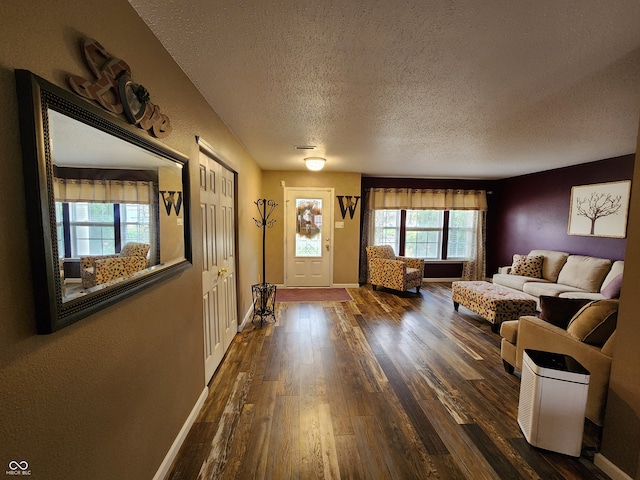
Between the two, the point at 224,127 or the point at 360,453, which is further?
the point at 224,127

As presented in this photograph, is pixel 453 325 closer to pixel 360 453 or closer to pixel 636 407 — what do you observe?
pixel 636 407

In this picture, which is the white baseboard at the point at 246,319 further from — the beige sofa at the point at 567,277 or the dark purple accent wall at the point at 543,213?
the dark purple accent wall at the point at 543,213

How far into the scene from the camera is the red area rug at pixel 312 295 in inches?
187

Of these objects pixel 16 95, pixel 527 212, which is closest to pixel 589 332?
pixel 16 95

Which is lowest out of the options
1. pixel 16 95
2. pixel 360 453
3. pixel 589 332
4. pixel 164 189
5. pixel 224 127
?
pixel 360 453

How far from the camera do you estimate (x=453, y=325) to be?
3.67 m

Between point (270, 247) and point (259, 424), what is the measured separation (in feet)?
12.3

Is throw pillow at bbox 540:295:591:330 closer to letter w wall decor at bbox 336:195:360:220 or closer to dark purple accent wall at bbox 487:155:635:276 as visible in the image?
dark purple accent wall at bbox 487:155:635:276

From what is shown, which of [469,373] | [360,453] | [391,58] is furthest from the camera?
[469,373]

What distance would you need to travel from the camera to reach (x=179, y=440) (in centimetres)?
167

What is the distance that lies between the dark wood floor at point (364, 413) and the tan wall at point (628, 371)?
0.22m

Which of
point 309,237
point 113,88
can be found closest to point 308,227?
point 309,237

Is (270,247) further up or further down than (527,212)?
further down

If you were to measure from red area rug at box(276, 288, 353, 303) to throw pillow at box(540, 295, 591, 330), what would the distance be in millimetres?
2931
